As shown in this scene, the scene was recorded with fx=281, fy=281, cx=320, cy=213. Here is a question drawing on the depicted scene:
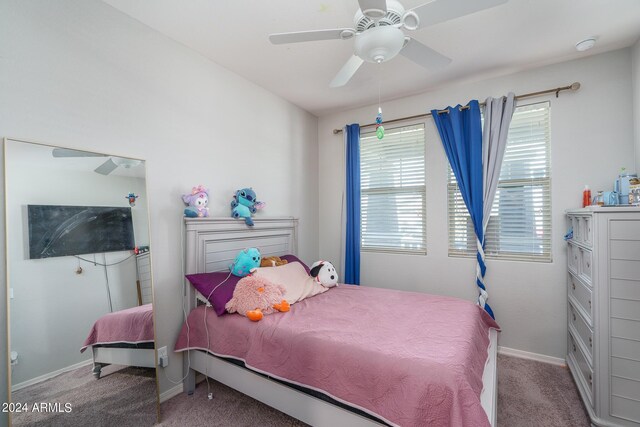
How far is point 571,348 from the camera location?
7.67 feet

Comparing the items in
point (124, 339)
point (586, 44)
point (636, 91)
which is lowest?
point (124, 339)

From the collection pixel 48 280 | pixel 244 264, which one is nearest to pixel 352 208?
pixel 244 264

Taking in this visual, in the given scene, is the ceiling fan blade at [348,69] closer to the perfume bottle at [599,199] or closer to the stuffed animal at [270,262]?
the stuffed animal at [270,262]

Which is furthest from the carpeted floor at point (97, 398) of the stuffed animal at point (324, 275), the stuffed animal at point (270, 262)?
the stuffed animal at point (324, 275)

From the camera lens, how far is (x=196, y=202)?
218 centimetres

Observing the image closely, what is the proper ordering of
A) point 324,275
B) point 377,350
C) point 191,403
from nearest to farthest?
1. point 377,350
2. point 191,403
3. point 324,275

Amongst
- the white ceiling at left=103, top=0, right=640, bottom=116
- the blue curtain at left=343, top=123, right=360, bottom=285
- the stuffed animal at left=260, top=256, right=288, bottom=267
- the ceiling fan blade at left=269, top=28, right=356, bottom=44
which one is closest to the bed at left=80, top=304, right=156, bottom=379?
the stuffed animal at left=260, top=256, right=288, bottom=267

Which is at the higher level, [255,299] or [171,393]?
[255,299]

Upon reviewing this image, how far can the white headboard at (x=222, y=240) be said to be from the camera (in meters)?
2.18

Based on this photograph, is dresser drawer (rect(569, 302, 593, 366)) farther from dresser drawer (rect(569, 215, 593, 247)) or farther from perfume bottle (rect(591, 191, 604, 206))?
perfume bottle (rect(591, 191, 604, 206))

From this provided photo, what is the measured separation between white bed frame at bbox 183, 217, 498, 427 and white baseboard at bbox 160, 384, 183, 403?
67 mm

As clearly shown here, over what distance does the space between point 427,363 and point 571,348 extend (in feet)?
6.46

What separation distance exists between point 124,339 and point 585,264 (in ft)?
10.3

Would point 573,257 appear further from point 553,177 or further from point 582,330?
point 553,177
